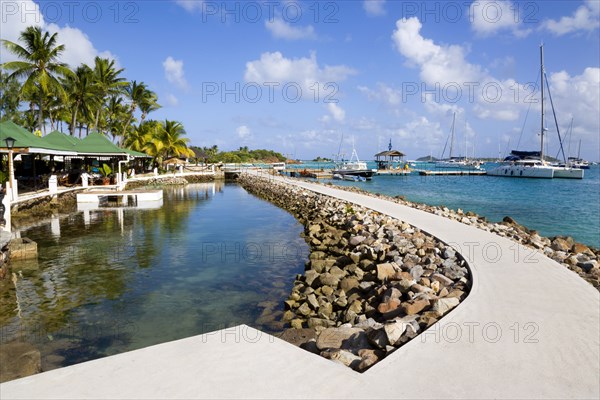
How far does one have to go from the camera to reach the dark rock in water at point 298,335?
237 inches

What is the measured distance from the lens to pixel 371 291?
26.0 feet

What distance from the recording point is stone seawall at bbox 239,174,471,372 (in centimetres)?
488

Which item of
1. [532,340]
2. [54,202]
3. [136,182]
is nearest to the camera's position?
[532,340]

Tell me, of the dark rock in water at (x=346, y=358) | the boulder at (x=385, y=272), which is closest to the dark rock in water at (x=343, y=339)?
the dark rock in water at (x=346, y=358)

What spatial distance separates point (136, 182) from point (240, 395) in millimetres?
34671

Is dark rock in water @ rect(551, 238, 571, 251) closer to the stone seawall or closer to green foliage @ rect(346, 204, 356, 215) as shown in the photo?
the stone seawall

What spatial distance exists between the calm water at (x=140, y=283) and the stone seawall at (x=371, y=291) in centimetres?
70

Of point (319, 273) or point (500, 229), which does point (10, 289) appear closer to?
Answer: point (319, 273)

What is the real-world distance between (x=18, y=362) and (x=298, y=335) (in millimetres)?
3546

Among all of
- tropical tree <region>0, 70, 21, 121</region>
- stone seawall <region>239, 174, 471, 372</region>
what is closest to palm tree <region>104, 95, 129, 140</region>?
tropical tree <region>0, 70, 21, 121</region>

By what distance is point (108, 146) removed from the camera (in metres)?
29.0

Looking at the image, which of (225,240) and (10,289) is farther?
(225,240)

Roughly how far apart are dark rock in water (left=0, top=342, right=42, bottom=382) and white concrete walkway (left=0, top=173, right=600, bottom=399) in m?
1.23

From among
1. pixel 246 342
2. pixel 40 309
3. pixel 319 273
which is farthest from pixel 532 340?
pixel 40 309
